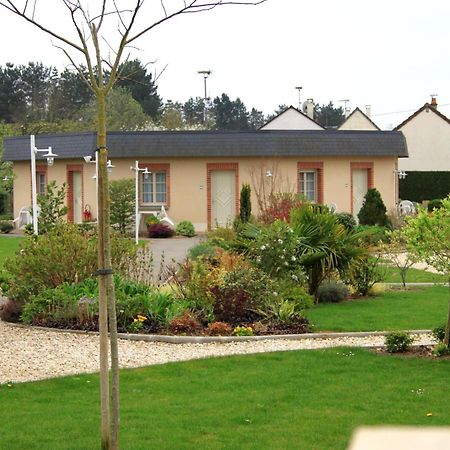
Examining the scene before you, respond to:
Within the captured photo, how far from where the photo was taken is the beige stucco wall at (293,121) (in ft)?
157

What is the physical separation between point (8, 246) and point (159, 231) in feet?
18.5

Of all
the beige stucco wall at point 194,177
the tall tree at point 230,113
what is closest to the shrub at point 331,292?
the beige stucco wall at point 194,177

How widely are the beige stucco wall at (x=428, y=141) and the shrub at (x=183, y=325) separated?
124ft

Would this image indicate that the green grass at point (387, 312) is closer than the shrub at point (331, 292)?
Yes

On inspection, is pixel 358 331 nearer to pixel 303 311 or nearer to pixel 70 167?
pixel 303 311

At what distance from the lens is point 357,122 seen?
5516 cm

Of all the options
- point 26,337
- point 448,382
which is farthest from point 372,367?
point 26,337

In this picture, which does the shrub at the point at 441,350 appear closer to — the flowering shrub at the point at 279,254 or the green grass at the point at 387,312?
the green grass at the point at 387,312

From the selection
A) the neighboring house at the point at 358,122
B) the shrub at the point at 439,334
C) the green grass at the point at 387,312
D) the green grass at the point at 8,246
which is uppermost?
the neighboring house at the point at 358,122

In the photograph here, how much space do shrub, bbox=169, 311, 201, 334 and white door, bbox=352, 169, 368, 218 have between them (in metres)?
22.6

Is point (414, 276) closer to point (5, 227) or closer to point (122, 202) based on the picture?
point (122, 202)

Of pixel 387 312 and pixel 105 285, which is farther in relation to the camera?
pixel 387 312

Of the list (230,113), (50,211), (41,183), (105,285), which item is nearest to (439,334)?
(105,285)

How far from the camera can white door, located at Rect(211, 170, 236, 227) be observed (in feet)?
107
